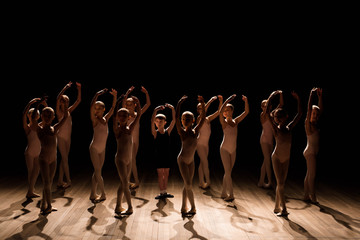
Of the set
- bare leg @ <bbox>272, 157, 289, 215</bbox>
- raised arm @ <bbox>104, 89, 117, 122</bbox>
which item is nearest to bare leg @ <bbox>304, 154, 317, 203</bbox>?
bare leg @ <bbox>272, 157, 289, 215</bbox>

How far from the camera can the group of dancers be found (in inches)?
174

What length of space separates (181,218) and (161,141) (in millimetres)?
1464

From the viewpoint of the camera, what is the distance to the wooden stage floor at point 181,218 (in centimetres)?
391

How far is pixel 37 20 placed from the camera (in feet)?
26.2

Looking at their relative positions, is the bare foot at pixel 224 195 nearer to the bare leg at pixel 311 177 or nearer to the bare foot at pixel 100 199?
the bare leg at pixel 311 177

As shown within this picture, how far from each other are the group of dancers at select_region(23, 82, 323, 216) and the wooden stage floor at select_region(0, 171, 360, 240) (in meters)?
0.20

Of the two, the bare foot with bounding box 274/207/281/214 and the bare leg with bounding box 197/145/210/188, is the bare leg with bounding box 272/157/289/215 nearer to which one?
the bare foot with bounding box 274/207/281/214

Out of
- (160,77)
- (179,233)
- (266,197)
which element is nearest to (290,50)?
(160,77)

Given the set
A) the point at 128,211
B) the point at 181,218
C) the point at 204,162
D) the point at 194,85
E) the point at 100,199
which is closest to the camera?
the point at 181,218

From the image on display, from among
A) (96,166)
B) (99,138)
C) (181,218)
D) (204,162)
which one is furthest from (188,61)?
(181,218)

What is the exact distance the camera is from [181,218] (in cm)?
446

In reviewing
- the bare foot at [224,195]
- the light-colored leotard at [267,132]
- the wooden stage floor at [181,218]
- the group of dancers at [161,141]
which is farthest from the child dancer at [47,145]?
the light-colored leotard at [267,132]

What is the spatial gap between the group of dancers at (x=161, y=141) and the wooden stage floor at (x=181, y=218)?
20 centimetres

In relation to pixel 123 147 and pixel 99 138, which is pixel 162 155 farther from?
pixel 123 147
